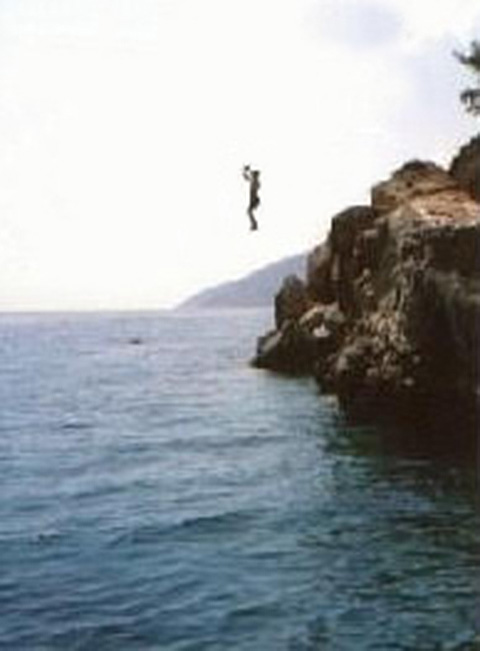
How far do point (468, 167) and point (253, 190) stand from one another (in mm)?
35105

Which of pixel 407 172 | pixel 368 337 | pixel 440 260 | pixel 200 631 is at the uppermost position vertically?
pixel 407 172

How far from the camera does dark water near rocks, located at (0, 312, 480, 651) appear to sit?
70.2ft

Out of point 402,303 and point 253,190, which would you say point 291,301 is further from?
point 253,190

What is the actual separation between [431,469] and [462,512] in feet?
23.6

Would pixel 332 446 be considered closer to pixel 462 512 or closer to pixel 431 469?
pixel 431 469

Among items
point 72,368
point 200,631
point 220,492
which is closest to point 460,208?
point 220,492

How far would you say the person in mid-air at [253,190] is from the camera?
3503 cm

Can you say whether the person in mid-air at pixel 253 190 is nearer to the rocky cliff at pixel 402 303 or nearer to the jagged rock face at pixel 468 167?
the rocky cliff at pixel 402 303

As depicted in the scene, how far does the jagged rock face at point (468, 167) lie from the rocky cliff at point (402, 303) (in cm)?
18

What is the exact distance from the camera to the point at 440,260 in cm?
4666

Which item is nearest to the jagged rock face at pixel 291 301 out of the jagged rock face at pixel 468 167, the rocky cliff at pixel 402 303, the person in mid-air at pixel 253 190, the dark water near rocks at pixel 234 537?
the rocky cliff at pixel 402 303

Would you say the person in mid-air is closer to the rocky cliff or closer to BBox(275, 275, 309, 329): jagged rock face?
the rocky cliff

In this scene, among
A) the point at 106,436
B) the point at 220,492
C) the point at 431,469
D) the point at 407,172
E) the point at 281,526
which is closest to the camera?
the point at 281,526

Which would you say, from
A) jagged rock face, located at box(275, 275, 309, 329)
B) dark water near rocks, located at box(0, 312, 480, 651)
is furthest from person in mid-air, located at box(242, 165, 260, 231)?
jagged rock face, located at box(275, 275, 309, 329)
